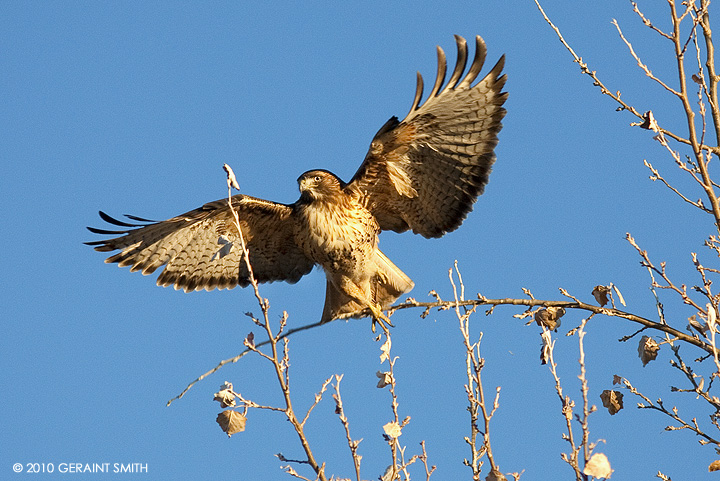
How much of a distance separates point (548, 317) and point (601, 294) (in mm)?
275

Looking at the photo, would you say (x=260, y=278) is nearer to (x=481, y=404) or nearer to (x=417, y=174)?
(x=417, y=174)

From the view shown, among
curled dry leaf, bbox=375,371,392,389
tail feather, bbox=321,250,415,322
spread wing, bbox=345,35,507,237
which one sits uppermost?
spread wing, bbox=345,35,507,237

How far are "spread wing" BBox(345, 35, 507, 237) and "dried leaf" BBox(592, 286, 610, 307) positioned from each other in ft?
6.91

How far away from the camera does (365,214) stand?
6344 millimetres

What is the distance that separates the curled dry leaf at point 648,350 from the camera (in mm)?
3758

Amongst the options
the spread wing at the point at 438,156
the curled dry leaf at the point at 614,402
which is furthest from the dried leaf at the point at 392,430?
the spread wing at the point at 438,156

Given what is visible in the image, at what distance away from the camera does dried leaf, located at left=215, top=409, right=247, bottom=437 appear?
3.53m

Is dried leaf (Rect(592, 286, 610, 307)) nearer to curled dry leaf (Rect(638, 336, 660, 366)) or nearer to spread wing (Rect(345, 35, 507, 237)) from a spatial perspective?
curled dry leaf (Rect(638, 336, 660, 366))

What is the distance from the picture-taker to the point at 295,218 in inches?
251

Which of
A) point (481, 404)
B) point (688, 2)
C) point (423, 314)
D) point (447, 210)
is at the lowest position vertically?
point (481, 404)

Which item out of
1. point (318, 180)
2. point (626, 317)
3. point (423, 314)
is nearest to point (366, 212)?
point (318, 180)

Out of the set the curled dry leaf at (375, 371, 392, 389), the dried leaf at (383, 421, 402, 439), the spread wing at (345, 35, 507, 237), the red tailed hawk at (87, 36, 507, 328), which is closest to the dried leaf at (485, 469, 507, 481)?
the dried leaf at (383, 421, 402, 439)

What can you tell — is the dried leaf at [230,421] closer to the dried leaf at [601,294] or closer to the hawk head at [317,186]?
the dried leaf at [601,294]

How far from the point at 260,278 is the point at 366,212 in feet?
3.98
